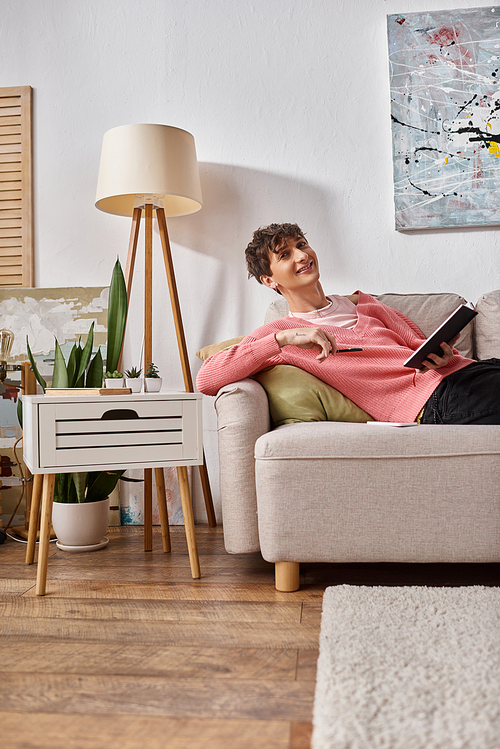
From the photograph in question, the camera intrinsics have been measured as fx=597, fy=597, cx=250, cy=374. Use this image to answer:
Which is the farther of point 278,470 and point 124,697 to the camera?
point 278,470

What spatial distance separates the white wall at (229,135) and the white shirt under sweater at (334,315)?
37cm

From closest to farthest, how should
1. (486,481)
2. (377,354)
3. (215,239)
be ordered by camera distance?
(486,481) → (377,354) → (215,239)

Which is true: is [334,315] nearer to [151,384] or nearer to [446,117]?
[151,384]

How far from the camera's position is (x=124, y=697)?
3.20 ft

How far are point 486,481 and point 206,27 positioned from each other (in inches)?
82.5

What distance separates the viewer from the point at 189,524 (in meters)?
1.67

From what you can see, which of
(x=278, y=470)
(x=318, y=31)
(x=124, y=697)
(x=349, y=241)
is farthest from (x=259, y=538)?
(x=318, y=31)

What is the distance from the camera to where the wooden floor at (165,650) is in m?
0.88

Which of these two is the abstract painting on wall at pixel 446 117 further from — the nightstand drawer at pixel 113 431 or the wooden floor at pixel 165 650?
the wooden floor at pixel 165 650

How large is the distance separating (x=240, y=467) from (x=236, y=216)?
4.07ft

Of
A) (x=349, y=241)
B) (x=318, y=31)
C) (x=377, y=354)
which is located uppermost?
(x=318, y=31)

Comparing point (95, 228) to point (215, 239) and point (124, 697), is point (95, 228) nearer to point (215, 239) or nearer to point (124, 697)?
point (215, 239)

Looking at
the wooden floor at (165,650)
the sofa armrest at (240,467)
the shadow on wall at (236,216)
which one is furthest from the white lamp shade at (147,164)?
the wooden floor at (165,650)

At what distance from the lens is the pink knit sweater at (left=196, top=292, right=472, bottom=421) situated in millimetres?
1693
